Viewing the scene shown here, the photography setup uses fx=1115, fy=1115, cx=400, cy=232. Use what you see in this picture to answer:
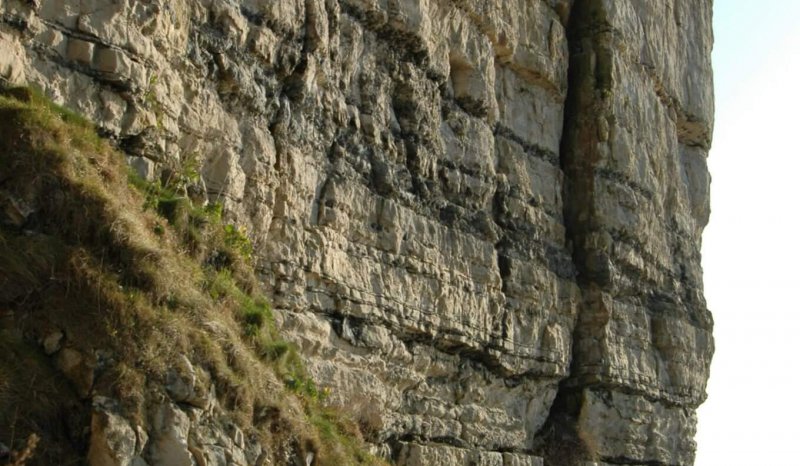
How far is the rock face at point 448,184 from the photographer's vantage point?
38.9 feet

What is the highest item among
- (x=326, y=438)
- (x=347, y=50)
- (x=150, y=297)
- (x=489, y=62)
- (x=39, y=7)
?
(x=489, y=62)

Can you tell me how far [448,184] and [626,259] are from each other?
17.7 feet

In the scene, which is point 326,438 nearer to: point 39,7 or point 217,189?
point 217,189

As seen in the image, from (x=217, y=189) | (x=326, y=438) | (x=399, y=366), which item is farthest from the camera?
(x=399, y=366)

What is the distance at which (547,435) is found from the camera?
19.3 metres

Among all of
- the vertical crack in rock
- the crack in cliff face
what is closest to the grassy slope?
the crack in cliff face

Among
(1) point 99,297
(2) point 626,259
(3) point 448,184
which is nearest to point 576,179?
(2) point 626,259

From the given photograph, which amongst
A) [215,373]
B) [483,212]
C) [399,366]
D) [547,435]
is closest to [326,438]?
[215,373]

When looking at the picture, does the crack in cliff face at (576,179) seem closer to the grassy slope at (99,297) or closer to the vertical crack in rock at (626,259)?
the vertical crack in rock at (626,259)

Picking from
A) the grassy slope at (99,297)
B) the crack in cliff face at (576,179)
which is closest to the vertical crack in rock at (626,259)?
the crack in cliff face at (576,179)

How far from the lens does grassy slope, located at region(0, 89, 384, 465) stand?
26.5 feet

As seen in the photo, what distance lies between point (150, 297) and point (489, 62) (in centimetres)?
1081

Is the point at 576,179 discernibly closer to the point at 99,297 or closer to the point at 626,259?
the point at 626,259

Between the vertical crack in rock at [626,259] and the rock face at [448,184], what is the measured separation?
50 millimetres
